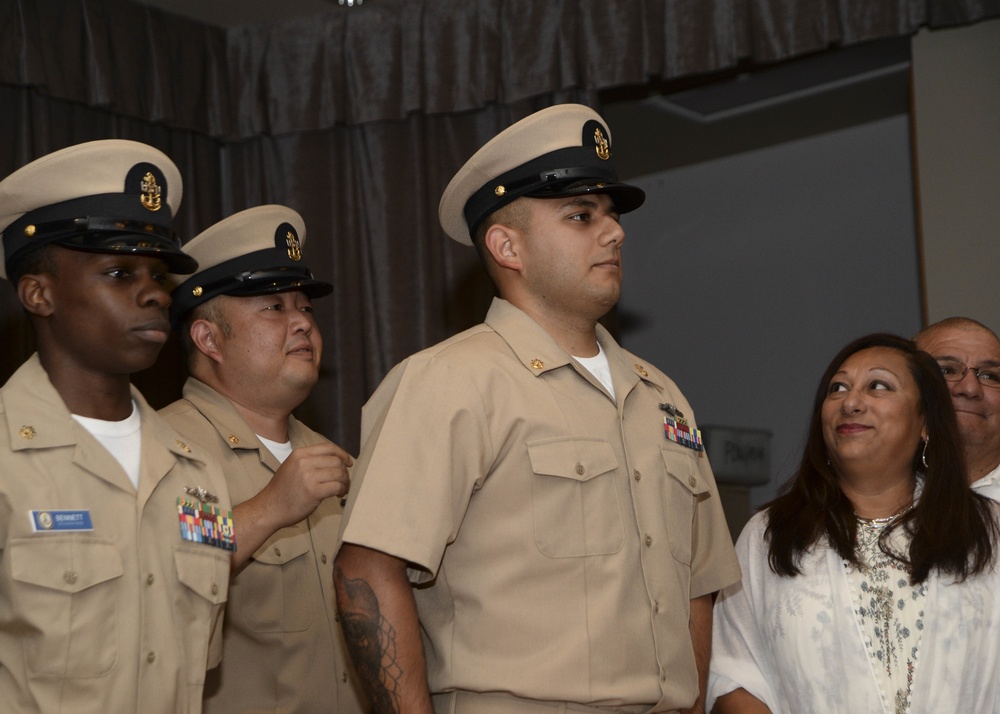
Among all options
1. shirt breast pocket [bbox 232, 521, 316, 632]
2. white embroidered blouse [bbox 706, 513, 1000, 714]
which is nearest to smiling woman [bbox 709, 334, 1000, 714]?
white embroidered blouse [bbox 706, 513, 1000, 714]

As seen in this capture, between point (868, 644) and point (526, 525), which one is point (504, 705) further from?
point (868, 644)

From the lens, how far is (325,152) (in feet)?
13.9

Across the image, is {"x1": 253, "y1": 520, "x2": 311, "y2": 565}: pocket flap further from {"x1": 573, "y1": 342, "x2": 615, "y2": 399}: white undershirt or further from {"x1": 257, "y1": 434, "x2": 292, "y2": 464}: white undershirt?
{"x1": 573, "y1": 342, "x2": 615, "y2": 399}: white undershirt

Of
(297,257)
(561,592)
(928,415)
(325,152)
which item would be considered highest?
(325,152)

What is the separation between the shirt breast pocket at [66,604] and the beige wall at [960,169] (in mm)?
2770

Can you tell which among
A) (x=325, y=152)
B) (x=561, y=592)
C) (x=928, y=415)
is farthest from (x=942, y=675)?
(x=325, y=152)

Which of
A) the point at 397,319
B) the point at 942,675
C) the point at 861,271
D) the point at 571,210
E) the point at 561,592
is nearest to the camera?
the point at 561,592

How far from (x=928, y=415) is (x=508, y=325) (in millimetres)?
1056

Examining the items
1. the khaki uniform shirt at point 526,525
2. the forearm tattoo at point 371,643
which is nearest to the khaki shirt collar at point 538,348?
the khaki uniform shirt at point 526,525

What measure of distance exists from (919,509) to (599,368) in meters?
0.82

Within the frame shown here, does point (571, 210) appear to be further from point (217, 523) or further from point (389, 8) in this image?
point (389, 8)

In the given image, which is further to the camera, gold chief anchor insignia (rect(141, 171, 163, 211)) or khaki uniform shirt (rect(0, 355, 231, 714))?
gold chief anchor insignia (rect(141, 171, 163, 211))

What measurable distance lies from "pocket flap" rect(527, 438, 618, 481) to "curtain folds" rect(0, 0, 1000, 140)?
2.05 meters

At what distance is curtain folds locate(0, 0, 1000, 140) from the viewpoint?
3.63 m
